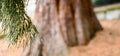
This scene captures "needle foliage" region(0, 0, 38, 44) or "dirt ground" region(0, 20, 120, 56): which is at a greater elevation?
"needle foliage" region(0, 0, 38, 44)

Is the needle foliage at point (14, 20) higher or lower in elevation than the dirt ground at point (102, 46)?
higher

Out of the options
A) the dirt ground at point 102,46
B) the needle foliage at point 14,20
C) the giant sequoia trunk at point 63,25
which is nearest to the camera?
the needle foliage at point 14,20

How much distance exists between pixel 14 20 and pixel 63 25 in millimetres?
3227

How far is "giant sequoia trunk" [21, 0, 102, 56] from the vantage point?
714 cm

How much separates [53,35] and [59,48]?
35 centimetres

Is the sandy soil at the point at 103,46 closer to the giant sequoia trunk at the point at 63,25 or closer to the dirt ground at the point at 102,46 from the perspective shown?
the dirt ground at the point at 102,46

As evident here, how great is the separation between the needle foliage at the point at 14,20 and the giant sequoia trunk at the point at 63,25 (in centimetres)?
175

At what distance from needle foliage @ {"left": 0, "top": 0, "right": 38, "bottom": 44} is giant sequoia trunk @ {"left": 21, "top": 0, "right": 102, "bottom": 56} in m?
1.75

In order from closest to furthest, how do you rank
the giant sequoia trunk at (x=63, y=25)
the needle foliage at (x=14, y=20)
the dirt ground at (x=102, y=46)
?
1. the needle foliage at (x=14, y=20)
2. the giant sequoia trunk at (x=63, y=25)
3. the dirt ground at (x=102, y=46)

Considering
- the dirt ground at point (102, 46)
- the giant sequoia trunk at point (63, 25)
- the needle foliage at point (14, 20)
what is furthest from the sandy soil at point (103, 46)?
the needle foliage at point (14, 20)

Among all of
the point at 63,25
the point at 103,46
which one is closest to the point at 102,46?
the point at 103,46

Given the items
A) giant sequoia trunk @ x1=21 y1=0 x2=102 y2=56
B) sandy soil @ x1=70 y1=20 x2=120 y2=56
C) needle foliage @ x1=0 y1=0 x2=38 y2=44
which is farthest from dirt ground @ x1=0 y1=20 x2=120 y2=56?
needle foliage @ x1=0 y1=0 x2=38 y2=44

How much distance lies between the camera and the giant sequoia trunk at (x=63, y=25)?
7141mm

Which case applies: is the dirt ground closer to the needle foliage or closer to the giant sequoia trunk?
the giant sequoia trunk
